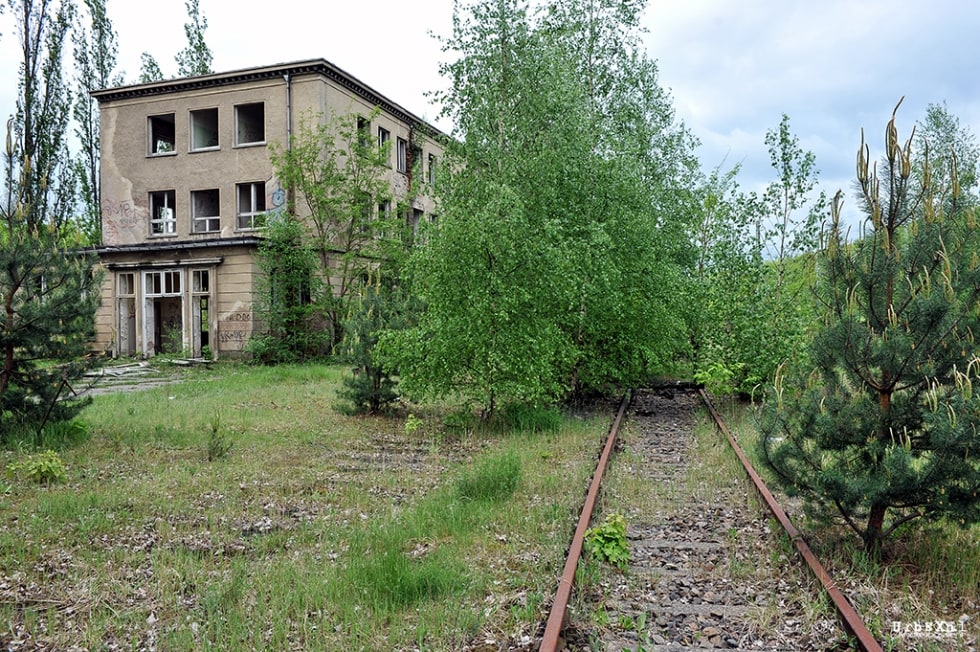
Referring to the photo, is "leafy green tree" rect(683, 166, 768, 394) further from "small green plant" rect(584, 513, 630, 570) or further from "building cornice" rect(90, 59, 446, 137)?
"building cornice" rect(90, 59, 446, 137)

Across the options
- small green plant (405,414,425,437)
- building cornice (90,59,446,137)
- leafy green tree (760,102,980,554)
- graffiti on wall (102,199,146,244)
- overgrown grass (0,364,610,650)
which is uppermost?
building cornice (90,59,446,137)

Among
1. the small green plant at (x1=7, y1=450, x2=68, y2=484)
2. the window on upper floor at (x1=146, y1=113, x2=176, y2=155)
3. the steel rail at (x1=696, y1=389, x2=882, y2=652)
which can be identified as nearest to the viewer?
the steel rail at (x1=696, y1=389, x2=882, y2=652)

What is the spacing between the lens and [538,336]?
439 inches

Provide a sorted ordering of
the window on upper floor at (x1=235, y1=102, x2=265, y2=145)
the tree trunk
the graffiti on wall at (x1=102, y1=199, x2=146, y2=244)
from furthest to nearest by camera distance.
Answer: the graffiti on wall at (x1=102, y1=199, x2=146, y2=244) → the window on upper floor at (x1=235, y1=102, x2=265, y2=145) → the tree trunk

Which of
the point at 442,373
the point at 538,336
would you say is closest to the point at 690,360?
the point at 538,336

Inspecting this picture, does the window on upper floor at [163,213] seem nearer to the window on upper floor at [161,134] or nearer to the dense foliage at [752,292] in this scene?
the window on upper floor at [161,134]

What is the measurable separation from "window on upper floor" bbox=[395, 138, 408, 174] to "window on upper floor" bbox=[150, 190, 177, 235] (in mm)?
9514

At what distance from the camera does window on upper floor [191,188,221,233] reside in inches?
1116

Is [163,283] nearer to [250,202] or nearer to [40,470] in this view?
[250,202]

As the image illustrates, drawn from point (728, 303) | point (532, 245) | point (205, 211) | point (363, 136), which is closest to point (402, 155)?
point (363, 136)

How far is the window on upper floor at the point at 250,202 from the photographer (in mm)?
27344

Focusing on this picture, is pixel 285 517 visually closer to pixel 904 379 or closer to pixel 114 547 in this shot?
pixel 114 547

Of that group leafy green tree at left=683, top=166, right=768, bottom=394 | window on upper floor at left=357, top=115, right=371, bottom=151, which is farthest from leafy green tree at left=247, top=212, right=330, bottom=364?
leafy green tree at left=683, top=166, right=768, bottom=394

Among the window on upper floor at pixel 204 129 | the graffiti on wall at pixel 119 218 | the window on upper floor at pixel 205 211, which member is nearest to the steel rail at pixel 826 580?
the window on upper floor at pixel 205 211
